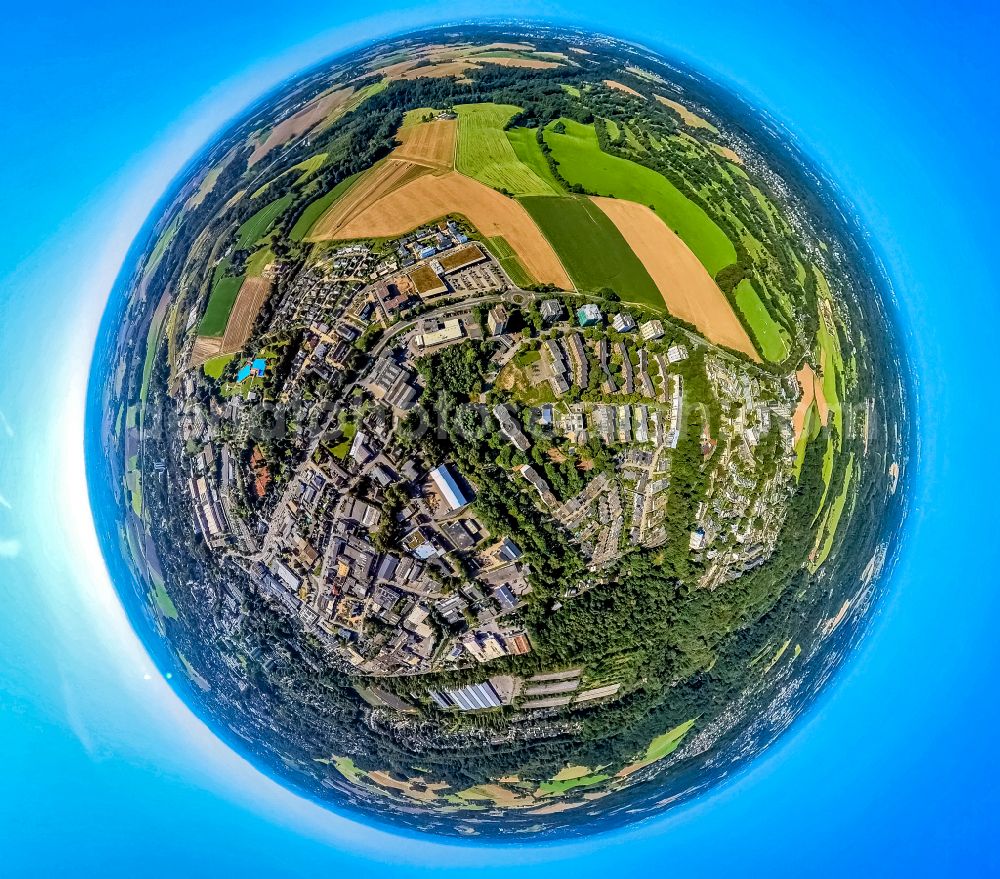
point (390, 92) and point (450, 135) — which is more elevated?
point (390, 92)

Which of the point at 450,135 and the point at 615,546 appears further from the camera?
the point at 450,135

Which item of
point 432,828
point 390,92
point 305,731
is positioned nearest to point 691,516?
point 305,731

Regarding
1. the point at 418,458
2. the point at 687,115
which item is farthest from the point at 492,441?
the point at 687,115

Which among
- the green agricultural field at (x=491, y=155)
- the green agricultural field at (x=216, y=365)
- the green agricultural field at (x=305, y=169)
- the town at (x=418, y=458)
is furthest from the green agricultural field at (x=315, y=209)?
the green agricultural field at (x=216, y=365)

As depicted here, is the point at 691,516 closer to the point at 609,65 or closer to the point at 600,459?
the point at 600,459

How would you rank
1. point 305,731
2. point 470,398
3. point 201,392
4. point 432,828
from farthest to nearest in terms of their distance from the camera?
point 432,828, point 305,731, point 201,392, point 470,398
